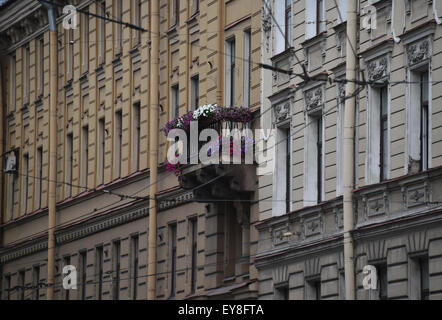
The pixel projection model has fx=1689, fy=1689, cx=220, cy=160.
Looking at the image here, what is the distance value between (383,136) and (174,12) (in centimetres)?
1253

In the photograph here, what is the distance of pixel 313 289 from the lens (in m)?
34.7

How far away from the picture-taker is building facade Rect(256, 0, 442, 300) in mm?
30047

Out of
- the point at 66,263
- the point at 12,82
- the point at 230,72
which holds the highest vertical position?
the point at 12,82

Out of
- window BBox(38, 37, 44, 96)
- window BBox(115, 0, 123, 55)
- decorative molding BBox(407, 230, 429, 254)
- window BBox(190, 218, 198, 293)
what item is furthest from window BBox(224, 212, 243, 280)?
window BBox(38, 37, 44, 96)

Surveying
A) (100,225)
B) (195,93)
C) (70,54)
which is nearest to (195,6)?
(195,93)

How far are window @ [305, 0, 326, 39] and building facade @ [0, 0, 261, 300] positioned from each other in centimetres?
260

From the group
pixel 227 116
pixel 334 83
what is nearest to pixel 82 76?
pixel 227 116

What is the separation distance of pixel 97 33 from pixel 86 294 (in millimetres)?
7561

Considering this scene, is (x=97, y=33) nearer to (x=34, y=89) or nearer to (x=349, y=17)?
(x=34, y=89)

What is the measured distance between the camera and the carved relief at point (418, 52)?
30219 mm

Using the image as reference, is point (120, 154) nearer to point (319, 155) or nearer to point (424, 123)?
point (319, 155)

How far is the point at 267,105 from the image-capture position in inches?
1469

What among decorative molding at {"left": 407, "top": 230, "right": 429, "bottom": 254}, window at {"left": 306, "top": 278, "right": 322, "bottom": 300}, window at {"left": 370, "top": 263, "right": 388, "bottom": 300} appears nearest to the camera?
decorative molding at {"left": 407, "top": 230, "right": 429, "bottom": 254}

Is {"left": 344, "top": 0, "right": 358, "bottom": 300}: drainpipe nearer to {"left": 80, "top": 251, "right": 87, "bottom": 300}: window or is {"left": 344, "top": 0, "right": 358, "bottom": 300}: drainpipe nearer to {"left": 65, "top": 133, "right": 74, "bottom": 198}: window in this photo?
{"left": 80, "top": 251, "right": 87, "bottom": 300}: window
